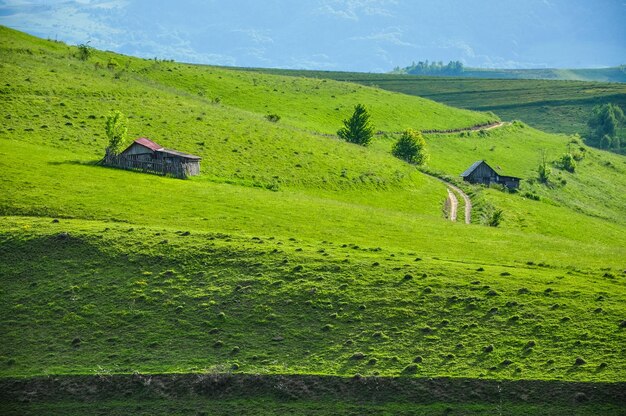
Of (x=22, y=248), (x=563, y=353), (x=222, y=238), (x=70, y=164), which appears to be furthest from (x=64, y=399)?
(x=70, y=164)

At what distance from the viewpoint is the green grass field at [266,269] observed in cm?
3956

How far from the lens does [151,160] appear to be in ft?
254

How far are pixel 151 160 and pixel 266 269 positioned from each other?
3281 cm

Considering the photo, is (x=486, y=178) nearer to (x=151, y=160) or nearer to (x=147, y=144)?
(x=151, y=160)

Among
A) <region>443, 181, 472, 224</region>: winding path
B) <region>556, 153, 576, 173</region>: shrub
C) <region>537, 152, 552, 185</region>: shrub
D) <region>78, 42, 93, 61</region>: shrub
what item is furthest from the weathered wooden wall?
<region>556, 153, 576, 173</region>: shrub

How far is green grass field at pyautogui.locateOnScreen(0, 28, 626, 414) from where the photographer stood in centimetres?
3956

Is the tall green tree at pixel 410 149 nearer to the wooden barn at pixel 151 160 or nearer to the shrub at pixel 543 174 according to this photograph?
the shrub at pixel 543 174

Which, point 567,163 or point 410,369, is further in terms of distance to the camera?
point 567,163

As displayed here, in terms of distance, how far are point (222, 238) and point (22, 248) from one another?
45.2 feet

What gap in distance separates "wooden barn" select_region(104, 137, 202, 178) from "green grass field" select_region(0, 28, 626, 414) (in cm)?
191

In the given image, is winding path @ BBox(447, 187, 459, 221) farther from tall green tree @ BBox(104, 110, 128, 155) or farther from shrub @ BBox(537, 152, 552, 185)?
tall green tree @ BBox(104, 110, 128, 155)

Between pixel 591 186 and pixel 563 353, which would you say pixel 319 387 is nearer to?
pixel 563 353

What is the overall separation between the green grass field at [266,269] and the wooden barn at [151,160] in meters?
1.91

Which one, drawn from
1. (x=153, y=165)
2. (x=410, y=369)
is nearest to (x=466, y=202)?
(x=153, y=165)
